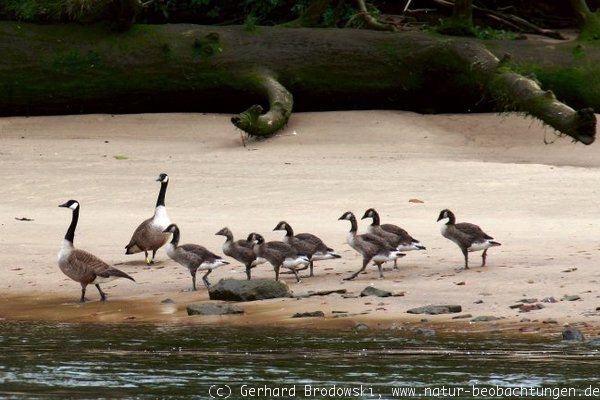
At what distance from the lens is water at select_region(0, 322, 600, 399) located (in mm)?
9008

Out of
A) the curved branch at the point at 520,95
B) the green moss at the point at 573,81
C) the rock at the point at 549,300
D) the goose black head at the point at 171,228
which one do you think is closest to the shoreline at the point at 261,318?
the rock at the point at 549,300

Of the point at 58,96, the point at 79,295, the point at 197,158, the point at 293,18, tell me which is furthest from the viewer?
the point at 293,18

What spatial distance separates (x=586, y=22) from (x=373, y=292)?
15.1 m

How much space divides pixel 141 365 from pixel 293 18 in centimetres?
2118

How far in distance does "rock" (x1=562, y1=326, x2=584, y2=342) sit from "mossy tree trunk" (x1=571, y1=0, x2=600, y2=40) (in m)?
16.8

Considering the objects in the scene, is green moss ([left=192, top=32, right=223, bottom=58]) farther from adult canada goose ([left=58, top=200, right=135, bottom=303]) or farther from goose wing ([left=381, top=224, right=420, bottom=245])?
adult canada goose ([left=58, top=200, right=135, bottom=303])

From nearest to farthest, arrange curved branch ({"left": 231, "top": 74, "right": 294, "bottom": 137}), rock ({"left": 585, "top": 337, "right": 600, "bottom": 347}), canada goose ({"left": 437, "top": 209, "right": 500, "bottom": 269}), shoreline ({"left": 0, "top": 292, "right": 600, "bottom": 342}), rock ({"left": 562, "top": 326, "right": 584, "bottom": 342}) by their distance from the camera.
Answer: rock ({"left": 585, "top": 337, "right": 600, "bottom": 347}) < rock ({"left": 562, "top": 326, "right": 584, "bottom": 342}) < shoreline ({"left": 0, "top": 292, "right": 600, "bottom": 342}) < canada goose ({"left": 437, "top": 209, "right": 500, "bottom": 269}) < curved branch ({"left": 231, "top": 74, "right": 294, "bottom": 137})

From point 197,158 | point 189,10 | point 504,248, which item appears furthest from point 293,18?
point 504,248

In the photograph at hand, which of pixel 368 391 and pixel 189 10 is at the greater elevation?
pixel 189 10

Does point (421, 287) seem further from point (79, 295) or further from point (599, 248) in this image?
point (79, 295)

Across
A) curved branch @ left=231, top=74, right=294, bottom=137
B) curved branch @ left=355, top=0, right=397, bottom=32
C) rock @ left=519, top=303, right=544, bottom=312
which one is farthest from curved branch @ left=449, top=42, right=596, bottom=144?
rock @ left=519, top=303, right=544, bottom=312

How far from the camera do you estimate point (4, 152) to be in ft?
72.3

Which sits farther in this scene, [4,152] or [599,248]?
[4,152]

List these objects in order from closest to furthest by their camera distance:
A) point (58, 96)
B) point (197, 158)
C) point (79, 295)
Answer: point (79, 295), point (197, 158), point (58, 96)
